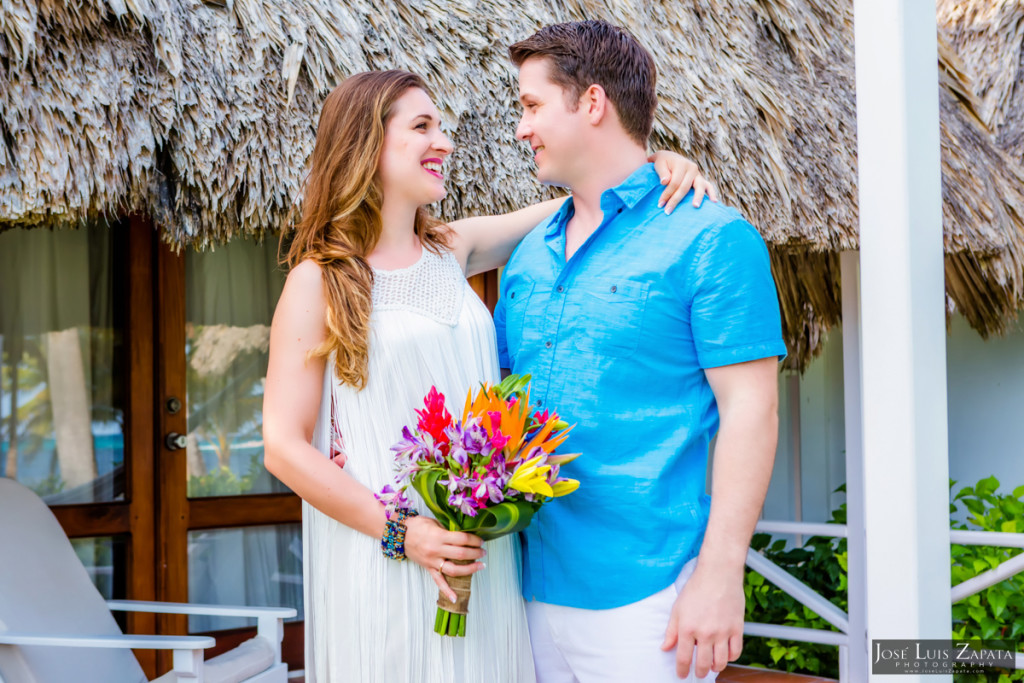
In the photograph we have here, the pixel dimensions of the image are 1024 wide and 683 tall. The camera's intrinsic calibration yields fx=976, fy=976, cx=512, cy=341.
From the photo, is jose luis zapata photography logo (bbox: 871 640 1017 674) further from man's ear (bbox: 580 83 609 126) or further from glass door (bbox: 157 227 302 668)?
glass door (bbox: 157 227 302 668)

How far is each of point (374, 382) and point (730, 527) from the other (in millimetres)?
675

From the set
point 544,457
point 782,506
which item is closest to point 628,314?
point 544,457

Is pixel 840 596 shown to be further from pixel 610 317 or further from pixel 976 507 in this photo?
pixel 610 317

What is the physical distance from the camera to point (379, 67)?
3.38 m

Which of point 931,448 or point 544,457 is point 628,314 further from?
point 931,448

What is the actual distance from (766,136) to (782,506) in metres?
3.79

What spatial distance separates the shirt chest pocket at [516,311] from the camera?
1.87 meters

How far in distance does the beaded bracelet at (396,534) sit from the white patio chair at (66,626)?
1.37 meters

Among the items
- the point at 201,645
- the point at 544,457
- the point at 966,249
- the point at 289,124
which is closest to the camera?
the point at 544,457

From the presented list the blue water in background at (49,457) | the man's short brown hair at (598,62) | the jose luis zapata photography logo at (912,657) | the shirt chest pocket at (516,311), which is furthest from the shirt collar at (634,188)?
the blue water in background at (49,457)

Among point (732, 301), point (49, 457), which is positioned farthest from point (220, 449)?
point (732, 301)

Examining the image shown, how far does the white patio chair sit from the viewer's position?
9.18 feet

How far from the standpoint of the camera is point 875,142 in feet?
5.23

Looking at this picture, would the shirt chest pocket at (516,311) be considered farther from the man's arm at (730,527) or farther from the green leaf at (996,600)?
the green leaf at (996,600)
